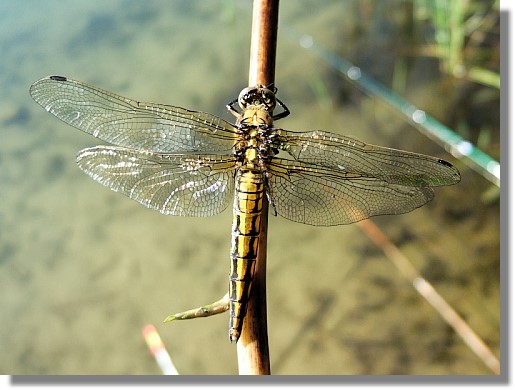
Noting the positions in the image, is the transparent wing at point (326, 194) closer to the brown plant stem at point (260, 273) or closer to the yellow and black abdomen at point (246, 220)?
the yellow and black abdomen at point (246, 220)

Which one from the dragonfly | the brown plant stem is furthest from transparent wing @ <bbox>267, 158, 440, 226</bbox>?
the brown plant stem

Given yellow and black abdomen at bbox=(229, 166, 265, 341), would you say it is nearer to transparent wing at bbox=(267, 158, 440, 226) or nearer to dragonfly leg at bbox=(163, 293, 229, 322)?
transparent wing at bbox=(267, 158, 440, 226)

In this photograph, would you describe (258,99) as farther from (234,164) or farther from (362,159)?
(362,159)

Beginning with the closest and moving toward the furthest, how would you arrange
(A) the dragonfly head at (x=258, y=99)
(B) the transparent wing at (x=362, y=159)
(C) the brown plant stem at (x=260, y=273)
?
(C) the brown plant stem at (x=260, y=273) < (A) the dragonfly head at (x=258, y=99) < (B) the transparent wing at (x=362, y=159)

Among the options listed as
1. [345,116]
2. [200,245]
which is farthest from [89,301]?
[345,116]

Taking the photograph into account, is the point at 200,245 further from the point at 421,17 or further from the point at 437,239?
the point at 421,17

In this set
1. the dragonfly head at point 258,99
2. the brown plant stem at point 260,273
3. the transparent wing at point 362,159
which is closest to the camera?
the brown plant stem at point 260,273

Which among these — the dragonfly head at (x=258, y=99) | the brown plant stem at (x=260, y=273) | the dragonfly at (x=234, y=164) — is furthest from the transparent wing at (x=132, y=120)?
the brown plant stem at (x=260, y=273)
